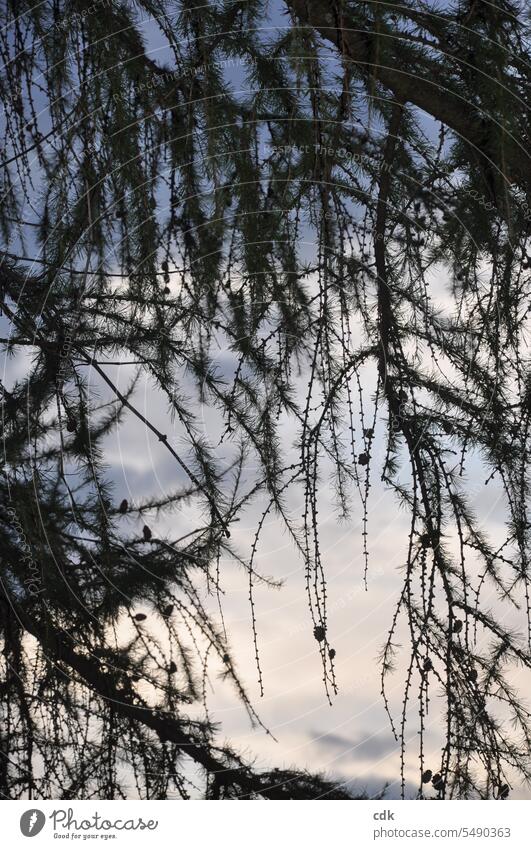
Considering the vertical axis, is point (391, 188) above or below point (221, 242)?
above

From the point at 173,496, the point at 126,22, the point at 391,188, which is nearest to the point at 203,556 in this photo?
the point at 173,496

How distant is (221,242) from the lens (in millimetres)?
1516

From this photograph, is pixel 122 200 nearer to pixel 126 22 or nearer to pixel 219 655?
pixel 126 22

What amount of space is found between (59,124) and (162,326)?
1.33 feet

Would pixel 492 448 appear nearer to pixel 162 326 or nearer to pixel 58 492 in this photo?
pixel 162 326
